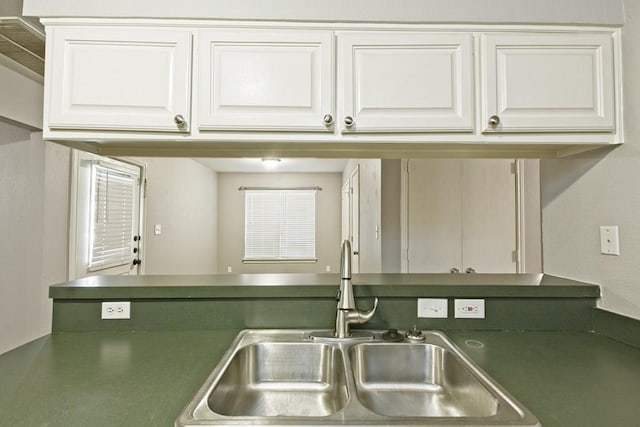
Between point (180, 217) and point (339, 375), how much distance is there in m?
4.40

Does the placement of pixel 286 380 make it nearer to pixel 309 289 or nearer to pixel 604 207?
pixel 309 289

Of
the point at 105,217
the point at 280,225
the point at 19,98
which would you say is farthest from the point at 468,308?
the point at 280,225

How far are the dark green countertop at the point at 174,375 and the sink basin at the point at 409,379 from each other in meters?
0.11

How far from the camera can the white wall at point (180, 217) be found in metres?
4.07

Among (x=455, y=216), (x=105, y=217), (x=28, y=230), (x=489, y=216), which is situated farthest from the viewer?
(x=105, y=217)

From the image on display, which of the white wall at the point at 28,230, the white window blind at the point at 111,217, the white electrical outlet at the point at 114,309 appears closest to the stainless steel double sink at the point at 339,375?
the white electrical outlet at the point at 114,309

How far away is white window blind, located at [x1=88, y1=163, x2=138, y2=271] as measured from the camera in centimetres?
295

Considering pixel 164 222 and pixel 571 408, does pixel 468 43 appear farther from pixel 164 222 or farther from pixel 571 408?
pixel 164 222

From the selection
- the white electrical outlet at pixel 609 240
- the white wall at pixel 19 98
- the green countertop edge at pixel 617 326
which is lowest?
the green countertop edge at pixel 617 326

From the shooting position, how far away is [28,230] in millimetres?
2301

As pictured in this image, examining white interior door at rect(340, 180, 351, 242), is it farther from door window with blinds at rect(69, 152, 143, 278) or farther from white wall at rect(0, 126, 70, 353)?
white wall at rect(0, 126, 70, 353)

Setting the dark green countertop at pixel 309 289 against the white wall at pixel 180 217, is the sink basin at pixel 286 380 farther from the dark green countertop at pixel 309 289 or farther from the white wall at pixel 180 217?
the white wall at pixel 180 217

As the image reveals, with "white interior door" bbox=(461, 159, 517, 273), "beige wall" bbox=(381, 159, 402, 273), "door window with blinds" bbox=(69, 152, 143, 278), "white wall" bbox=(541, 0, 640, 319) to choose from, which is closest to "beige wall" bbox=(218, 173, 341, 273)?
"door window with blinds" bbox=(69, 152, 143, 278)

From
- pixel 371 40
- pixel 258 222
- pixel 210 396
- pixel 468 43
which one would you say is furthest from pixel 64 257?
pixel 258 222
